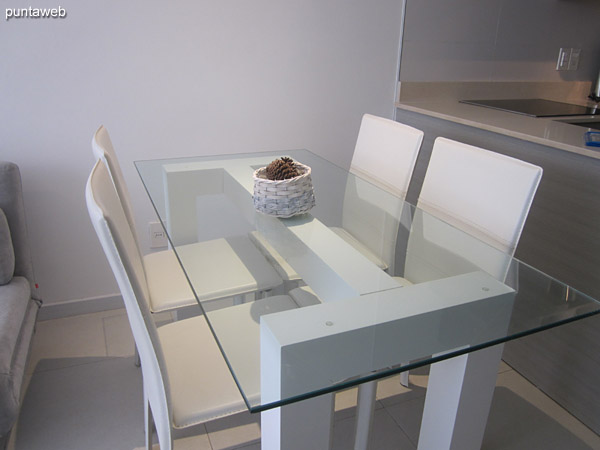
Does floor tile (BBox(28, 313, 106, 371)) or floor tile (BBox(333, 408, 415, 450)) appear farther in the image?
floor tile (BBox(28, 313, 106, 371))

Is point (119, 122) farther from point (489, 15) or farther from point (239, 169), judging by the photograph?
point (489, 15)

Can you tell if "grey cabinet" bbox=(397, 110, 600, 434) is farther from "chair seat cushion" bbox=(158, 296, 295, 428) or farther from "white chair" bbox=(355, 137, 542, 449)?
"chair seat cushion" bbox=(158, 296, 295, 428)

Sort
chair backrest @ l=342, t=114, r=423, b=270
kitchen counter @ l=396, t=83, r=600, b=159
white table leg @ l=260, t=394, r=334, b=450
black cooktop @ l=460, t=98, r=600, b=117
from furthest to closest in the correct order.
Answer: black cooktop @ l=460, t=98, r=600, b=117
kitchen counter @ l=396, t=83, r=600, b=159
chair backrest @ l=342, t=114, r=423, b=270
white table leg @ l=260, t=394, r=334, b=450

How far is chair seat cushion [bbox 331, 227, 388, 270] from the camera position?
1385 mm

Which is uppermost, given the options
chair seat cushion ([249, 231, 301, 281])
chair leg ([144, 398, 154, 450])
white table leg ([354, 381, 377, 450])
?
chair seat cushion ([249, 231, 301, 281])

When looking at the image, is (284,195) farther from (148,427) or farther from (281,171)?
(148,427)

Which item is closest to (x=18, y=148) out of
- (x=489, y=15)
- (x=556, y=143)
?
(x=556, y=143)

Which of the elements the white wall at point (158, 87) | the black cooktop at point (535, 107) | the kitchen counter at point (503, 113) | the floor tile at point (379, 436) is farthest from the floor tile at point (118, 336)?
the black cooktop at point (535, 107)

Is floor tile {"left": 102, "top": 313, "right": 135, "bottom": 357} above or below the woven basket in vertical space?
below

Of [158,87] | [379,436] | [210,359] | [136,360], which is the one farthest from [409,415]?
[158,87]

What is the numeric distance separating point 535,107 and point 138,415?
2.51m

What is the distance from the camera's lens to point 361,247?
1.47 metres

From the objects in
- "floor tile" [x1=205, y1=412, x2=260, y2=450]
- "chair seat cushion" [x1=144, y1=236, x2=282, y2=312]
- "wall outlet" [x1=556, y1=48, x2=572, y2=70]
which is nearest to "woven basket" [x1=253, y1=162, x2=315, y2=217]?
"chair seat cushion" [x1=144, y1=236, x2=282, y2=312]

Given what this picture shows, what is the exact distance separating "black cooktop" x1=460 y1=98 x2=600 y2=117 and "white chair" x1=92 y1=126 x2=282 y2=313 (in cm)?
176
